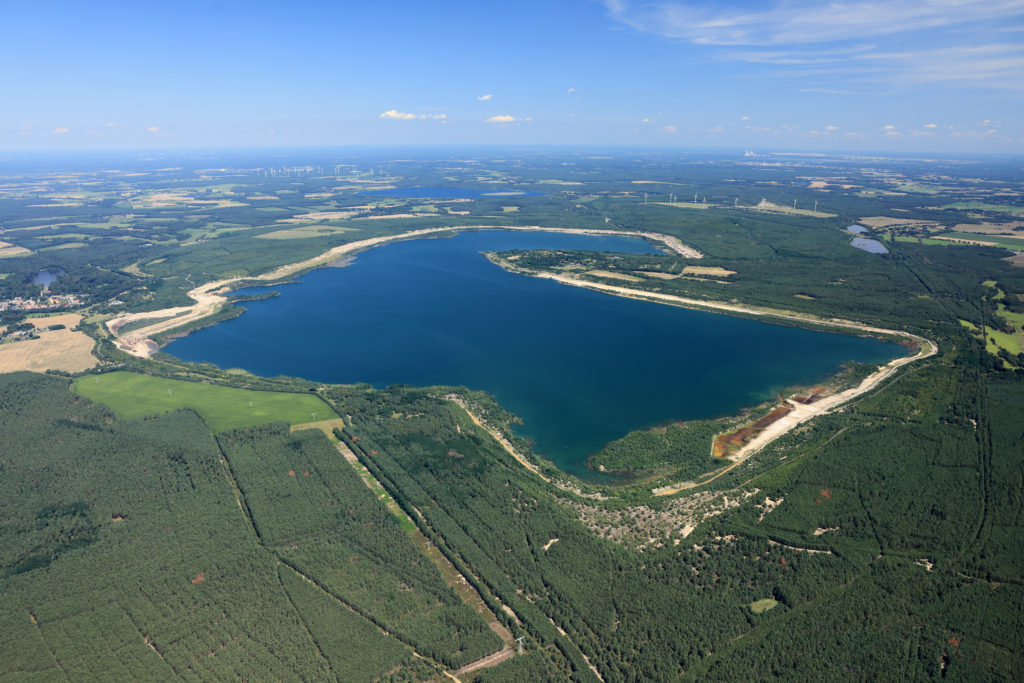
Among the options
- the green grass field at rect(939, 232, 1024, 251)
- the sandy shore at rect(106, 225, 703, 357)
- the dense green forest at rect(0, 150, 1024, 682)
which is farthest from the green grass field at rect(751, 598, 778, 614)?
the green grass field at rect(939, 232, 1024, 251)

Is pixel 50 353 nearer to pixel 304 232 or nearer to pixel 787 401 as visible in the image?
pixel 304 232

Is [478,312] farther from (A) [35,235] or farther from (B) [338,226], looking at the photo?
(A) [35,235]

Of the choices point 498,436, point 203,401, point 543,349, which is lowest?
point 498,436

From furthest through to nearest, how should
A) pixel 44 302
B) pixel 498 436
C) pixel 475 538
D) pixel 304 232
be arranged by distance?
pixel 304 232 → pixel 44 302 → pixel 498 436 → pixel 475 538

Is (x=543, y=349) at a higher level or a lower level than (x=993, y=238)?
lower

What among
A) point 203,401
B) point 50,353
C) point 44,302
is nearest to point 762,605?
point 203,401

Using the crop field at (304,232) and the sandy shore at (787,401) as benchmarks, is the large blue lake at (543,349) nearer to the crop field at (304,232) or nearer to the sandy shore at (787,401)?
the sandy shore at (787,401)

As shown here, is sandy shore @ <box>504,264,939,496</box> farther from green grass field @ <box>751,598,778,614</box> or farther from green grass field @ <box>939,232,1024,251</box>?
green grass field @ <box>939,232,1024,251</box>

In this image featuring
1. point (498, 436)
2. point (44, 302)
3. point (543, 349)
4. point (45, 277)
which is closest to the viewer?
point (498, 436)
